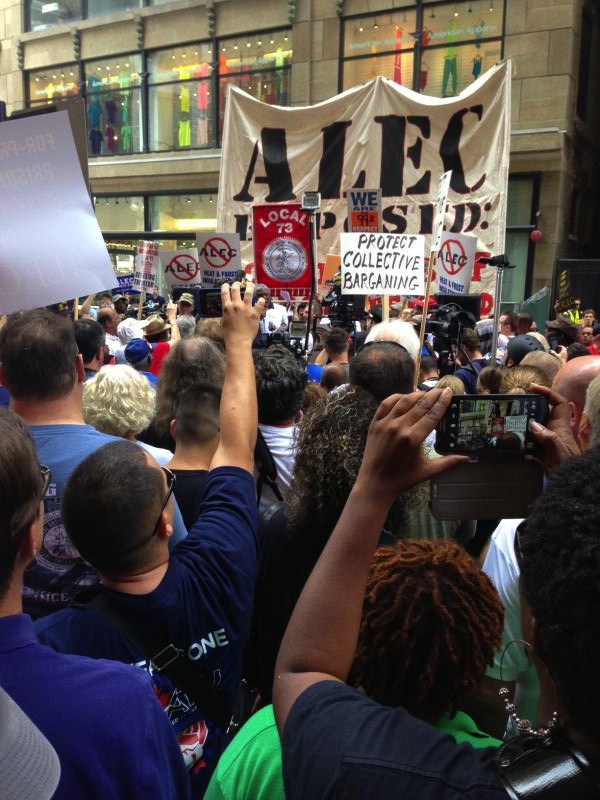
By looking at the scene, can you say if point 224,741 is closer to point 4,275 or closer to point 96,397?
point 96,397

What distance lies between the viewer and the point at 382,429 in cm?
108

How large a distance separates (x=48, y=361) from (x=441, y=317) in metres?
4.42

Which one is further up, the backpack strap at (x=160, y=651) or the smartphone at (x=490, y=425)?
the smartphone at (x=490, y=425)

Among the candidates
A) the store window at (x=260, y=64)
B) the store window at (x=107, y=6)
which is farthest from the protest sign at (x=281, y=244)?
the store window at (x=107, y=6)

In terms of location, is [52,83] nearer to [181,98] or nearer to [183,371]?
[181,98]

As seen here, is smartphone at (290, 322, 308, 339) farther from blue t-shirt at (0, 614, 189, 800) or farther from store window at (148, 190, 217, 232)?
store window at (148, 190, 217, 232)

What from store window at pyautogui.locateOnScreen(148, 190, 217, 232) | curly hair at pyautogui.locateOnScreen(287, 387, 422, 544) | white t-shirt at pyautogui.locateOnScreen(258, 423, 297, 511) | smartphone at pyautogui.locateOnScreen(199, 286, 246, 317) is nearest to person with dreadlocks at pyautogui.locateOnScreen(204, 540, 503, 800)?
curly hair at pyautogui.locateOnScreen(287, 387, 422, 544)

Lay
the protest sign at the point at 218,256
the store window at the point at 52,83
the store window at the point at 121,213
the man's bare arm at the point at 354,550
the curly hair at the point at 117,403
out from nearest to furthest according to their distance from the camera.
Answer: the man's bare arm at the point at 354,550
the curly hair at the point at 117,403
the protest sign at the point at 218,256
the store window at the point at 121,213
the store window at the point at 52,83

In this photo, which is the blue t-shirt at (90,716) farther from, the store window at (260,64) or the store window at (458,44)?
the store window at (260,64)

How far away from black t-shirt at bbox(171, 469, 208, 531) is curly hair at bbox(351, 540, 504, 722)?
1.28m

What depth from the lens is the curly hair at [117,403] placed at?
9.35ft

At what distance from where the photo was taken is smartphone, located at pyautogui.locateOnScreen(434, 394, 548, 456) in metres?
1.24

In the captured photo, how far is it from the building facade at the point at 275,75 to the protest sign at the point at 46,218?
572 inches

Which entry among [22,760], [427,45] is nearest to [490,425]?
[22,760]
